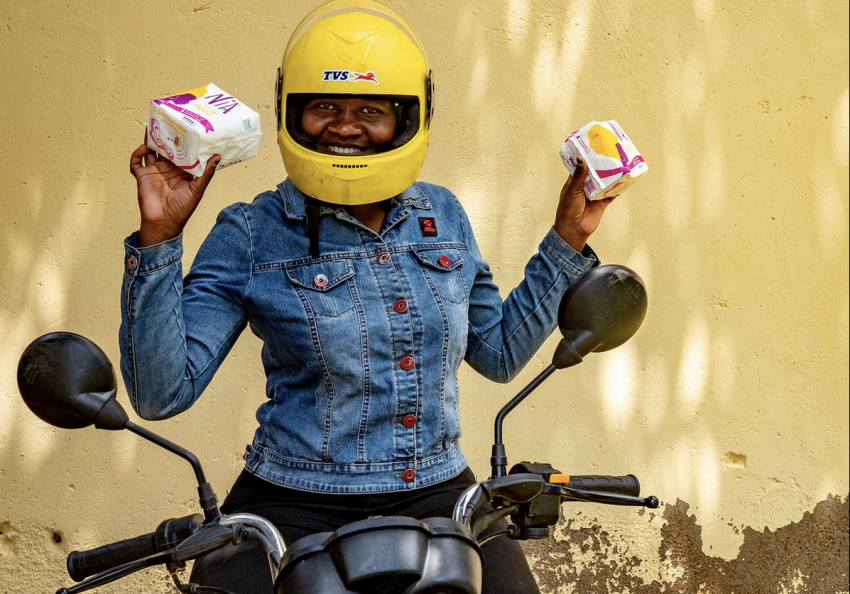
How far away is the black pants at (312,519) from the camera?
5.58 ft

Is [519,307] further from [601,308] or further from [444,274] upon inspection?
[601,308]

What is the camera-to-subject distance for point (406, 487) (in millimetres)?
1911

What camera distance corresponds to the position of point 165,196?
170 centimetres

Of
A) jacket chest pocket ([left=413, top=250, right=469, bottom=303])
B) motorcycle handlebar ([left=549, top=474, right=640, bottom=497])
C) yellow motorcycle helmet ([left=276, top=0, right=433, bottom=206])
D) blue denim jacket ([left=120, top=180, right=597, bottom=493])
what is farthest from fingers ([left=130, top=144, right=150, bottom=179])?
motorcycle handlebar ([left=549, top=474, right=640, bottom=497])

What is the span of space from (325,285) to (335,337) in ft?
0.38

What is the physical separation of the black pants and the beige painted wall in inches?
52.5

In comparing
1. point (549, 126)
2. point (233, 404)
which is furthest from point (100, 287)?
point (549, 126)

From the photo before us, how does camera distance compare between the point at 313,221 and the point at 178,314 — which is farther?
the point at 313,221

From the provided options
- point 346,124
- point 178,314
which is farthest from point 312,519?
point 346,124

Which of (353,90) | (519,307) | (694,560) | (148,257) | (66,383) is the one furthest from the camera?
(694,560)

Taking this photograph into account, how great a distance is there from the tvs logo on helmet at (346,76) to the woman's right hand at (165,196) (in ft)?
1.03

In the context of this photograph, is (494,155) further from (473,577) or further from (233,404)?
(473,577)

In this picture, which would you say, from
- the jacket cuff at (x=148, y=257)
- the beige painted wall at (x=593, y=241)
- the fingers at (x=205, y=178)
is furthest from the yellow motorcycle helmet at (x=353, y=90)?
the beige painted wall at (x=593, y=241)

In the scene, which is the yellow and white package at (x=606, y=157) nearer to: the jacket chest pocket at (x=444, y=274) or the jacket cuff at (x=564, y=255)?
the jacket cuff at (x=564, y=255)
